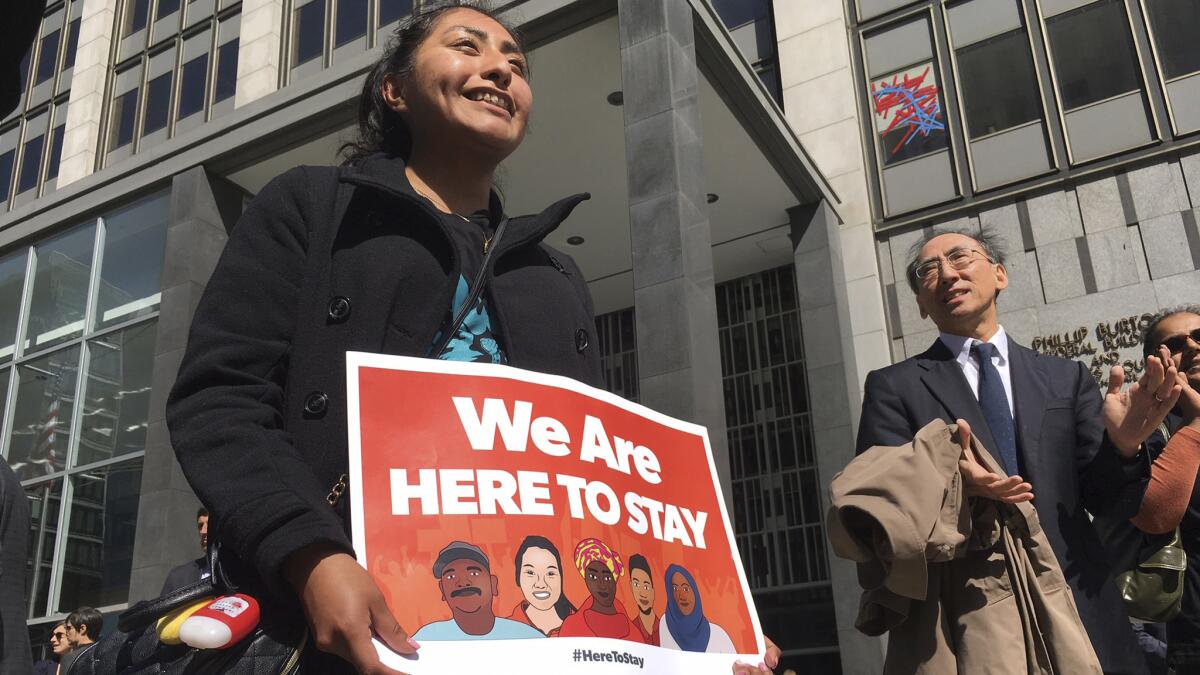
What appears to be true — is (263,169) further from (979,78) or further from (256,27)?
(979,78)

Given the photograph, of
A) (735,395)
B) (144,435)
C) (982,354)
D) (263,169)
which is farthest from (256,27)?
(982,354)

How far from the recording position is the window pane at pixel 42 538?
1272cm

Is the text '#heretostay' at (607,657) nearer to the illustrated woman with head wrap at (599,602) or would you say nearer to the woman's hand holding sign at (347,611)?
the illustrated woman with head wrap at (599,602)

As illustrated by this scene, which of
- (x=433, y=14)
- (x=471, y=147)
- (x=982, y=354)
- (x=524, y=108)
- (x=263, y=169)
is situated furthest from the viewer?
(x=263, y=169)

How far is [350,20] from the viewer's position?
16688 mm

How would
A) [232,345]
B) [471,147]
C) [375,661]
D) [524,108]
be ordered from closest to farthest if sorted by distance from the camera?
[375,661], [232,345], [471,147], [524,108]

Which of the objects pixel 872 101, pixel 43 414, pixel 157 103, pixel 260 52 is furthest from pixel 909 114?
pixel 157 103

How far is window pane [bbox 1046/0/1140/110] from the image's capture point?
37.9ft

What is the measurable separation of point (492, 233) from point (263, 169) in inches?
438

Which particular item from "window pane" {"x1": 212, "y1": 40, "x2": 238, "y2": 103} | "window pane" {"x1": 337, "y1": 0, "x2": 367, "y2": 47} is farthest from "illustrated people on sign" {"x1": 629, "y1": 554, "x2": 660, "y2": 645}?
"window pane" {"x1": 212, "y1": 40, "x2": 238, "y2": 103}

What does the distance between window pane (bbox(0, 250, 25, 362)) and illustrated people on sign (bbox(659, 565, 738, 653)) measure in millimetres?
15524

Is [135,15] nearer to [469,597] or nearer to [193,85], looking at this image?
[193,85]

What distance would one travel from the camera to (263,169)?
12.2m

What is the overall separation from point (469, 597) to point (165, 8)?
73.5ft
